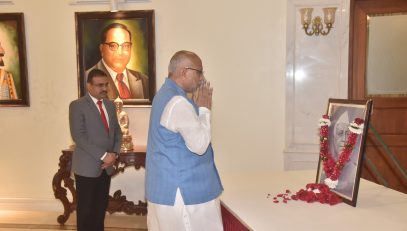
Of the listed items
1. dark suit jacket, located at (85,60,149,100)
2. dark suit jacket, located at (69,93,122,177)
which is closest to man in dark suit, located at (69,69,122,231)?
dark suit jacket, located at (69,93,122,177)

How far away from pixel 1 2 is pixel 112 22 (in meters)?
1.37

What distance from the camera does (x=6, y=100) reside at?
470 centimetres

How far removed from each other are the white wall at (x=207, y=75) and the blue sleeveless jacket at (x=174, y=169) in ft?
7.84

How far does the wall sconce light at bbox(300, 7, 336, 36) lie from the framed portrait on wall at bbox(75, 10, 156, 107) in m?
1.65

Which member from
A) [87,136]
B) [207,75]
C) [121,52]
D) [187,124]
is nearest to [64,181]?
[87,136]

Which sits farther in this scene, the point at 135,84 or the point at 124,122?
the point at 135,84

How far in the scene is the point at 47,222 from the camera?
14.5 ft

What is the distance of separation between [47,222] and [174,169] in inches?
119

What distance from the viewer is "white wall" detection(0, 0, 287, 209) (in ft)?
14.2

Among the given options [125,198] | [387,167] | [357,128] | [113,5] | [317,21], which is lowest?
[125,198]

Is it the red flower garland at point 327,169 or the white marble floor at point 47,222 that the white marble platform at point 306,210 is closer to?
the red flower garland at point 327,169

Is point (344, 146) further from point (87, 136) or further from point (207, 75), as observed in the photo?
point (207, 75)

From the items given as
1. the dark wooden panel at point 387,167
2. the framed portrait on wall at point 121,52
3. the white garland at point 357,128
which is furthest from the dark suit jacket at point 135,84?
the white garland at point 357,128

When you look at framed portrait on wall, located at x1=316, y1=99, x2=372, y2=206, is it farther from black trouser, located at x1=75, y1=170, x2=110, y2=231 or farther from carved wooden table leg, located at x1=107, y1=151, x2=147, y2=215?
carved wooden table leg, located at x1=107, y1=151, x2=147, y2=215
